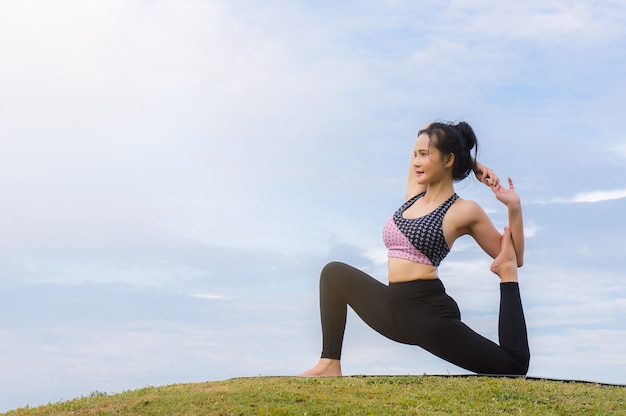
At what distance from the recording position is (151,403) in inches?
312

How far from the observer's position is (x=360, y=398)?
7801 mm

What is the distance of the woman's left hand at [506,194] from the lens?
8.98 meters

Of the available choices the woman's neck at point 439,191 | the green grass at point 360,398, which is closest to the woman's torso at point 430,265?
the woman's neck at point 439,191

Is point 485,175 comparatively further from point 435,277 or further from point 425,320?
point 425,320

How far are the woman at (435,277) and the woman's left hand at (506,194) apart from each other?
1cm

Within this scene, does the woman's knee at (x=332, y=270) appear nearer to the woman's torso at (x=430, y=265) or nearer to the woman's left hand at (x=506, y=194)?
the woman's torso at (x=430, y=265)

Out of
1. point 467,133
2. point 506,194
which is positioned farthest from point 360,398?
point 467,133

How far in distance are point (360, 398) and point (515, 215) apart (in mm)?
2708

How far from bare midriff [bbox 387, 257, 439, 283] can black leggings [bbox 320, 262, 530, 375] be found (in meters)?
0.05

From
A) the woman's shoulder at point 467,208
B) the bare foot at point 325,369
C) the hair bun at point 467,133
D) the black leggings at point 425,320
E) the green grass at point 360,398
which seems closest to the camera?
the green grass at point 360,398

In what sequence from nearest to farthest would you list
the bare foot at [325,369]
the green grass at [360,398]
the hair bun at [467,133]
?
the green grass at [360,398] → the bare foot at [325,369] → the hair bun at [467,133]

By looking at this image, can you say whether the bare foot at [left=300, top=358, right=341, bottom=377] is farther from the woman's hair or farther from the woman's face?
the woman's hair

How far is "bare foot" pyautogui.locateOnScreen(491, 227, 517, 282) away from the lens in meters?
8.95

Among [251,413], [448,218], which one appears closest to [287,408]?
[251,413]
